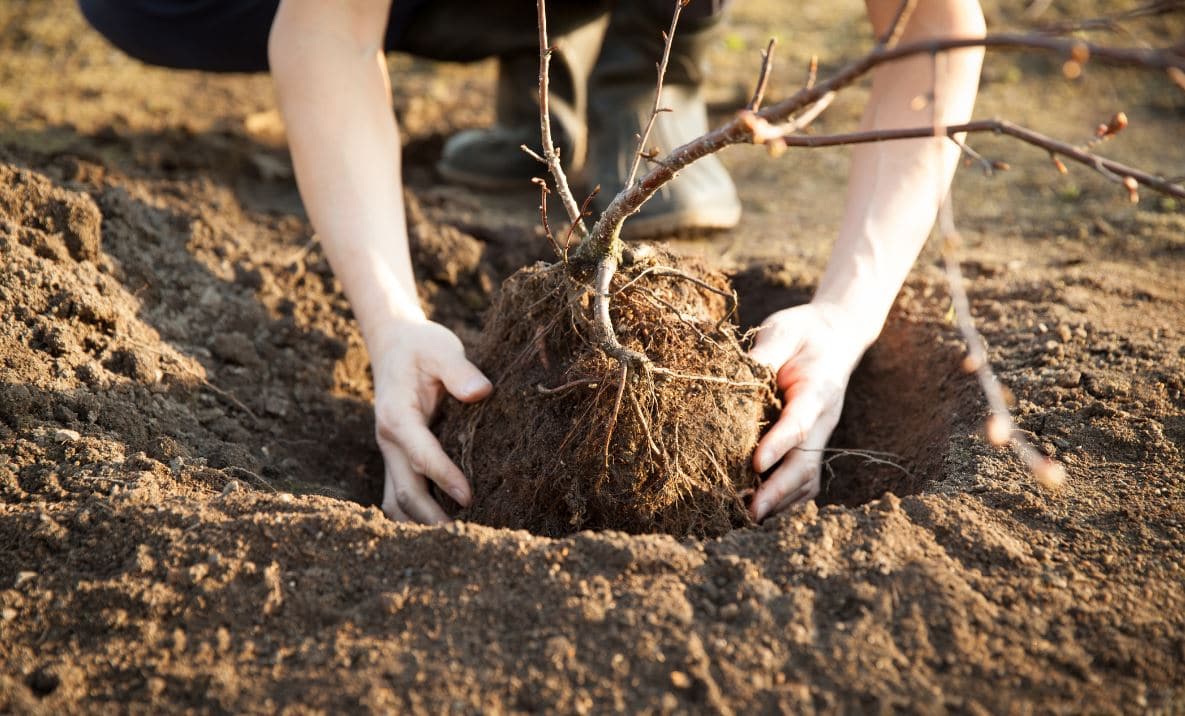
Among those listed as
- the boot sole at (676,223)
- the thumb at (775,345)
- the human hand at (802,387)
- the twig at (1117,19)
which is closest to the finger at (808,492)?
the human hand at (802,387)

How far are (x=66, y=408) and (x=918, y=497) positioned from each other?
161 cm

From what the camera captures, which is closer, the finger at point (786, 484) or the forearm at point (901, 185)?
the finger at point (786, 484)

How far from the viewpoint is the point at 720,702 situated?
1.32 metres

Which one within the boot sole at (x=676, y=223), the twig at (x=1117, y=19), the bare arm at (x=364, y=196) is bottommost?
the boot sole at (x=676, y=223)

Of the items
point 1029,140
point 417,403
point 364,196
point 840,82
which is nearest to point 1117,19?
point 1029,140

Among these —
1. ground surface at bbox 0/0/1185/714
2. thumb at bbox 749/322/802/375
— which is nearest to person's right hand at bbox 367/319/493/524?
ground surface at bbox 0/0/1185/714

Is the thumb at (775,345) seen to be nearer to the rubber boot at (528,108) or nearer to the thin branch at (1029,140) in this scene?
the thin branch at (1029,140)

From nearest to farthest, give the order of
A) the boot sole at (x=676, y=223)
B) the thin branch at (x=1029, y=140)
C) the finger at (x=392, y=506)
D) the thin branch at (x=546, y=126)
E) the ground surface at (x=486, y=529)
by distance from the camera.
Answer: the thin branch at (x=1029, y=140)
the ground surface at (x=486, y=529)
the thin branch at (x=546, y=126)
the finger at (x=392, y=506)
the boot sole at (x=676, y=223)

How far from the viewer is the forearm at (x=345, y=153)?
2.07m

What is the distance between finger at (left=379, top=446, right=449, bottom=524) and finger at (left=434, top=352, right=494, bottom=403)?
18cm

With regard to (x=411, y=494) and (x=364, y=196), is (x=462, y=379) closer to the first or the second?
(x=411, y=494)

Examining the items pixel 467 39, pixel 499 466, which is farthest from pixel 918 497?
pixel 467 39

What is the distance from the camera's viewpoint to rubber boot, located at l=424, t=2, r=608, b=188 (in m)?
3.24

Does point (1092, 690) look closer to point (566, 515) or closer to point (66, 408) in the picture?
point (566, 515)
